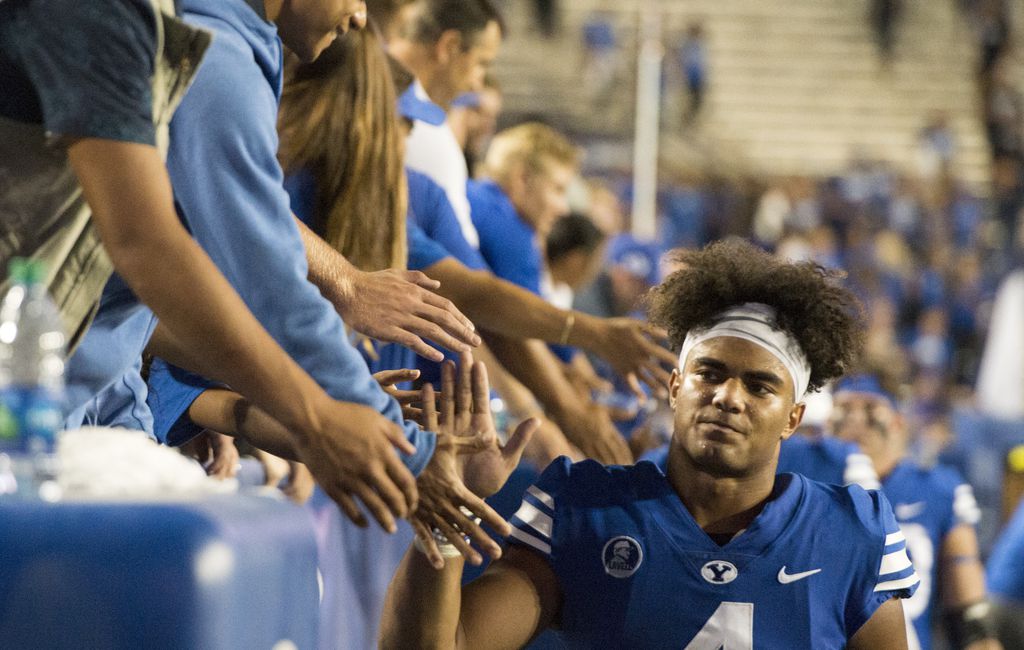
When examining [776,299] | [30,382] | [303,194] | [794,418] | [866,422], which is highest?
[303,194]

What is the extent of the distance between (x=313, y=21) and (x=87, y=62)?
0.55m

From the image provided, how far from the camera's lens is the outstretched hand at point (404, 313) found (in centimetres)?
235

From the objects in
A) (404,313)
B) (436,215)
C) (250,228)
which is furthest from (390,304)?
(436,215)

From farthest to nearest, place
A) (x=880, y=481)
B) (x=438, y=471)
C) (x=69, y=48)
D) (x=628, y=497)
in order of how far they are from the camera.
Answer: (x=880, y=481), (x=628, y=497), (x=438, y=471), (x=69, y=48)

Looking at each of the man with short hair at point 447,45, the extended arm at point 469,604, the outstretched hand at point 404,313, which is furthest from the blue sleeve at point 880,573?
the man with short hair at point 447,45

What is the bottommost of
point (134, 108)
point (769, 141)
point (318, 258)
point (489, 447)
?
point (769, 141)

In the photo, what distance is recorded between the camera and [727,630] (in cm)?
280

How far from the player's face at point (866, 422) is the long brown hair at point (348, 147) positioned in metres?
3.35

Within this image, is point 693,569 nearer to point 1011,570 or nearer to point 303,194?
point 303,194

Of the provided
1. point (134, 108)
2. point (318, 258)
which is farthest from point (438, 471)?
point (134, 108)

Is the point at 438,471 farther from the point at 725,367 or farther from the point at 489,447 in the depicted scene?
the point at 725,367

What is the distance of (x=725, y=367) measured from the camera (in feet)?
9.70

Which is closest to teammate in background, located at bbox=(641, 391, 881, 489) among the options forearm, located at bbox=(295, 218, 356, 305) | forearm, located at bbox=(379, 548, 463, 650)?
forearm, located at bbox=(379, 548, 463, 650)

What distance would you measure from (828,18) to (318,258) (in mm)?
18699
